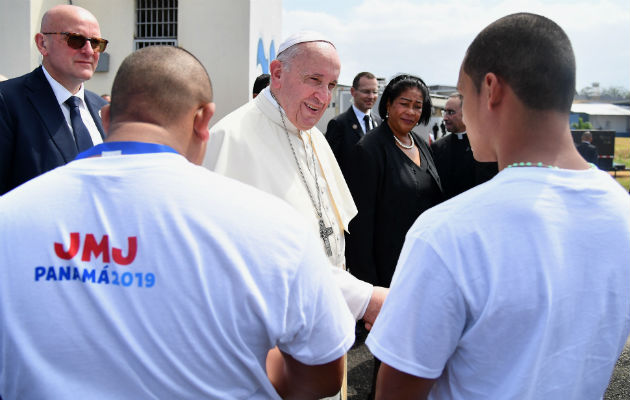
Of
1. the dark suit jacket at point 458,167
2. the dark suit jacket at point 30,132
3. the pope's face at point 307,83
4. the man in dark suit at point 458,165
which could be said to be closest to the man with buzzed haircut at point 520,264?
the pope's face at point 307,83

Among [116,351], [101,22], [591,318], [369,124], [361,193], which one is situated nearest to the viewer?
[116,351]

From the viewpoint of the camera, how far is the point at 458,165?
192 inches

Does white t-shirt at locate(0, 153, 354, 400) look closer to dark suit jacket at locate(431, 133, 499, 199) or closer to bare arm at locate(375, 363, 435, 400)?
bare arm at locate(375, 363, 435, 400)

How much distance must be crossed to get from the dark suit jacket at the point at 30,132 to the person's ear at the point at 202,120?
62.9 inches

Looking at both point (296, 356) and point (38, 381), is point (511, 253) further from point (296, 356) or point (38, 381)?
point (38, 381)

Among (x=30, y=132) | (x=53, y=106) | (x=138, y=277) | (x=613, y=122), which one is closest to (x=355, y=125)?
(x=53, y=106)

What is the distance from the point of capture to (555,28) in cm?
131

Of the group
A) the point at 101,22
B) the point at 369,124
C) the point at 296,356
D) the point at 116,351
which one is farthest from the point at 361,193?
the point at 101,22

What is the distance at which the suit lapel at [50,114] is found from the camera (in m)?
2.70

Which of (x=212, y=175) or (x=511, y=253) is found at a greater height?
(x=212, y=175)

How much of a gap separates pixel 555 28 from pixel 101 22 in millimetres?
9600

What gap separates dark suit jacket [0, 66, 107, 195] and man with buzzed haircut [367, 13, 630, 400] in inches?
81.5

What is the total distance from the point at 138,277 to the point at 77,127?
1.99m

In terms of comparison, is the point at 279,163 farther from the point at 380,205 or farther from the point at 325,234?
the point at 380,205
